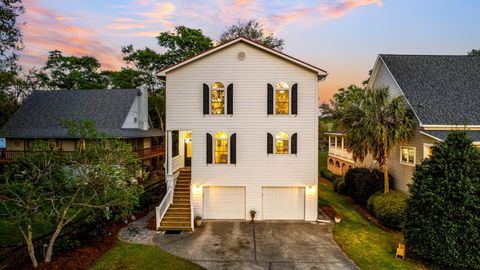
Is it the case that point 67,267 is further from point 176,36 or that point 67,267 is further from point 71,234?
point 176,36

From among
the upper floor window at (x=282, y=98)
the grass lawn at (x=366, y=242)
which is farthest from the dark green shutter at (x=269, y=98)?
the grass lawn at (x=366, y=242)

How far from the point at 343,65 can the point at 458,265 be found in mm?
27519

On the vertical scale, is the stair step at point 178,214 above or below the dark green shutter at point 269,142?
below

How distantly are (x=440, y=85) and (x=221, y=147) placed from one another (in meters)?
15.4

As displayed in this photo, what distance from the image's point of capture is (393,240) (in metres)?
13.2

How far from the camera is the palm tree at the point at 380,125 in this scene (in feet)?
52.1

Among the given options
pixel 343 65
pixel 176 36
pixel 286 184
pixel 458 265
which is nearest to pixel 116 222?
pixel 286 184

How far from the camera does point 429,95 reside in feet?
56.4

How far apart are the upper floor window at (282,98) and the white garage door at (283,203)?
465 cm

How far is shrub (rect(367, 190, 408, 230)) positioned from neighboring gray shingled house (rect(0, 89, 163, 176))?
20.2m

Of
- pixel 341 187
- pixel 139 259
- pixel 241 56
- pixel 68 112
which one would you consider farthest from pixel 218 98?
pixel 68 112

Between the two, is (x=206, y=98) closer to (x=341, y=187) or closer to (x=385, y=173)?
(x=385, y=173)

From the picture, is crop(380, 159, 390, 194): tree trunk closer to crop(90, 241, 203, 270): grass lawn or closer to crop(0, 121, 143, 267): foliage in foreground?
crop(90, 241, 203, 270): grass lawn

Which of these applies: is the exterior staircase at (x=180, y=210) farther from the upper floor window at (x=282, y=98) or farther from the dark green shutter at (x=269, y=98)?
the upper floor window at (x=282, y=98)
